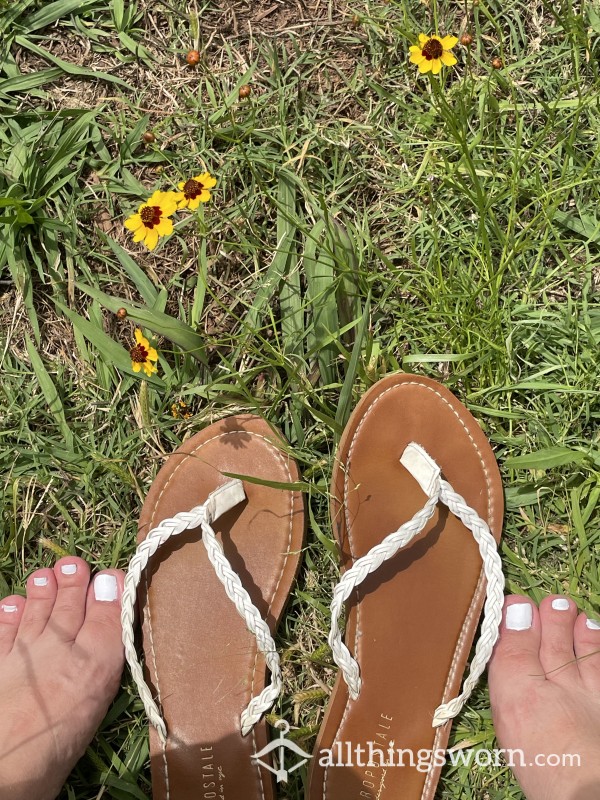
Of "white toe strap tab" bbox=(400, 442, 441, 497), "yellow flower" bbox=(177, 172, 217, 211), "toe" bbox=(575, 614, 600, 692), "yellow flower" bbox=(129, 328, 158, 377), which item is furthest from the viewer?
"toe" bbox=(575, 614, 600, 692)

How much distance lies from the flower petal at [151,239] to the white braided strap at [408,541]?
2.27ft

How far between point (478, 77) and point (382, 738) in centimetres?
149

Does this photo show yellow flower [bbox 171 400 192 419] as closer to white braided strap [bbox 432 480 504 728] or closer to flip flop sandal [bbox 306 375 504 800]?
flip flop sandal [bbox 306 375 504 800]

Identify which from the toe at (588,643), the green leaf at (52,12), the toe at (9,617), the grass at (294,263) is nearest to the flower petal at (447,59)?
the grass at (294,263)

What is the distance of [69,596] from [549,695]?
1108mm

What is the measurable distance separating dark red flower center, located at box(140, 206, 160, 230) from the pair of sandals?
0.48 meters

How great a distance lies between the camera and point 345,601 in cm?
161

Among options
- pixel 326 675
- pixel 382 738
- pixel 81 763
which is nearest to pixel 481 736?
pixel 382 738

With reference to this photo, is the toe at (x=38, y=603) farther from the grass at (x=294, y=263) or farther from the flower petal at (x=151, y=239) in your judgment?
the flower petal at (x=151, y=239)

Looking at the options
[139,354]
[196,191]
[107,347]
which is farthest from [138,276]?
[196,191]

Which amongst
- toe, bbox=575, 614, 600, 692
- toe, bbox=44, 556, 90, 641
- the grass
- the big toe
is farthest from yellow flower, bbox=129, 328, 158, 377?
toe, bbox=575, 614, 600, 692

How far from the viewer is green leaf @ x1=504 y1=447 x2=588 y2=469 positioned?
5.17 feet

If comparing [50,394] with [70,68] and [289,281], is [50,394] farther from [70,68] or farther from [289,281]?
[70,68]

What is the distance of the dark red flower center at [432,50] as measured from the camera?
1361 millimetres
